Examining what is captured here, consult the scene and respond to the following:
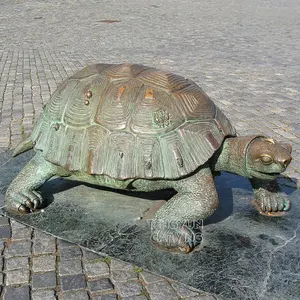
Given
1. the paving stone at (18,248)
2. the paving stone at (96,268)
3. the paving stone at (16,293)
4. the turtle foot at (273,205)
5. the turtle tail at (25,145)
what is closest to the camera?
the paving stone at (16,293)

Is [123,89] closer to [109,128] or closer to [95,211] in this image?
[109,128]

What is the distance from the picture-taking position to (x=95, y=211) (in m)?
4.14

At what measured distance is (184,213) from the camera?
3.55 m

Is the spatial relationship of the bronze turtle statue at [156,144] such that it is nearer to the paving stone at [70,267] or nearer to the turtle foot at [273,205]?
the turtle foot at [273,205]

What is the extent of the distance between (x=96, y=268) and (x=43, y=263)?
42 centimetres

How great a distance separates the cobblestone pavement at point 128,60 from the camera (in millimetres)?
3336

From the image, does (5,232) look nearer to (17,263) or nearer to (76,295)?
(17,263)

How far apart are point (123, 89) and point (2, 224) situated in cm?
160

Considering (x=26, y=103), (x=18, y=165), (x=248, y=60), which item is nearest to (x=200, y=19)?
(x=248, y=60)

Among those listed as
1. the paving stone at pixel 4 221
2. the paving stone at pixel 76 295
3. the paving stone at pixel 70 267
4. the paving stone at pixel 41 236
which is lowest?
the paving stone at pixel 4 221

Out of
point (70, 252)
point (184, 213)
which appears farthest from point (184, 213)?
point (70, 252)

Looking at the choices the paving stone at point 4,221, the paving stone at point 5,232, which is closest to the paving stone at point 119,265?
the paving stone at point 5,232

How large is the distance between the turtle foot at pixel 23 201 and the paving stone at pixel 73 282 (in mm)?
1011

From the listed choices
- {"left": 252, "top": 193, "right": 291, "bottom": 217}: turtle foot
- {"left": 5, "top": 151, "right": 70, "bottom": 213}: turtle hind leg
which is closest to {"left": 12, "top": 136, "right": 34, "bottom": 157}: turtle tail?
{"left": 5, "top": 151, "right": 70, "bottom": 213}: turtle hind leg
